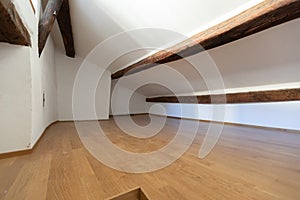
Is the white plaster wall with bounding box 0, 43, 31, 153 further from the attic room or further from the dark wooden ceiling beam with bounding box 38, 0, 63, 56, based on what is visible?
the dark wooden ceiling beam with bounding box 38, 0, 63, 56

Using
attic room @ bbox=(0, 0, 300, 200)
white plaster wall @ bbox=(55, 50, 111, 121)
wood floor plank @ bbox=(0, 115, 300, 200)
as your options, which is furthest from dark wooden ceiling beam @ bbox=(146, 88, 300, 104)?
white plaster wall @ bbox=(55, 50, 111, 121)

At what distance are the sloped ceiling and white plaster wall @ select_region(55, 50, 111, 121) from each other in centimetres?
100

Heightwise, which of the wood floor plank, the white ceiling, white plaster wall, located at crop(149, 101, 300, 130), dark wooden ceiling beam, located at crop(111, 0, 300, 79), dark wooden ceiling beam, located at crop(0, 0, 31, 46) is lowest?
the wood floor plank

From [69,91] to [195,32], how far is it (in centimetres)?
355

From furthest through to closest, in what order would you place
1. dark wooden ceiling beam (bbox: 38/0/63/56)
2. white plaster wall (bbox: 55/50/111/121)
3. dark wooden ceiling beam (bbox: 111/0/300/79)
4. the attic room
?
white plaster wall (bbox: 55/50/111/121)
dark wooden ceiling beam (bbox: 38/0/63/56)
dark wooden ceiling beam (bbox: 111/0/300/79)
the attic room

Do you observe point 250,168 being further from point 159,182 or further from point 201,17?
point 201,17

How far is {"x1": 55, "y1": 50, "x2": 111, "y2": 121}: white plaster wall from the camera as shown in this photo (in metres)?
4.07

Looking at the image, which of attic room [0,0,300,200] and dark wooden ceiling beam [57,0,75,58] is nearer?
attic room [0,0,300,200]

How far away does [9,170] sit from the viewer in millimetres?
1220

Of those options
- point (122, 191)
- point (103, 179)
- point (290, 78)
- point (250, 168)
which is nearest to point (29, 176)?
point (103, 179)

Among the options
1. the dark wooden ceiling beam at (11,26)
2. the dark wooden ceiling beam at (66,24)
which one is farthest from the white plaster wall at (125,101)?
the dark wooden ceiling beam at (11,26)

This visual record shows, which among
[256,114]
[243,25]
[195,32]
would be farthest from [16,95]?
[256,114]

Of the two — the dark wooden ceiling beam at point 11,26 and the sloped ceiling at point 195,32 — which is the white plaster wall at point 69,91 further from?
the dark wooden ceiling beam at point 11,26

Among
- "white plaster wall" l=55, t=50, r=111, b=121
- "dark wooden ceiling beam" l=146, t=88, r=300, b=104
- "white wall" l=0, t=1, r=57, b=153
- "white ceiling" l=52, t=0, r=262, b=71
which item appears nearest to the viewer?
"white wall" l=0, t=1, r=57, b=153
